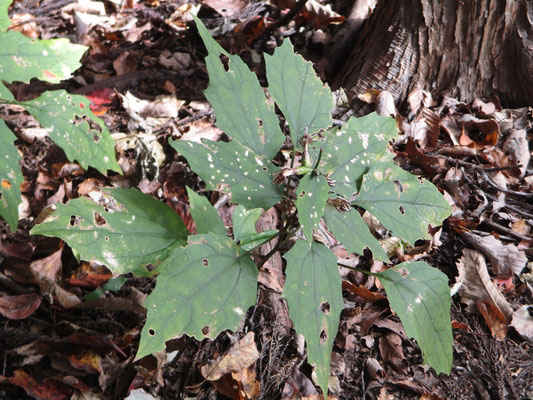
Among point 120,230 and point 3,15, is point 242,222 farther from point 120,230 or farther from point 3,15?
point 3,15

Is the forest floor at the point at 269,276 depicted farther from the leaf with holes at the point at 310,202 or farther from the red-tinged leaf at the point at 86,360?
the leaf with holes at the point at 310,202

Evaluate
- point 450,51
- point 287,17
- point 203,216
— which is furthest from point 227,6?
point 203,216

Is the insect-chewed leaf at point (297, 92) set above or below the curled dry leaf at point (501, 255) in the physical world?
above

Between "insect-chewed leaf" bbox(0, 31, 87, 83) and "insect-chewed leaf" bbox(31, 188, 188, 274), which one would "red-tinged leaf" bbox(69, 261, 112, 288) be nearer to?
"insect-chewed leaf" bbox(31, 188, 188, 274)

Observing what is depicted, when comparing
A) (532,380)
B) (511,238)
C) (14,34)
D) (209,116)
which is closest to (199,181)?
(209,116)

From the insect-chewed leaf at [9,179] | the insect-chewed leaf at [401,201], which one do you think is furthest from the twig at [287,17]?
the insect-chewed leaf at [9,179]

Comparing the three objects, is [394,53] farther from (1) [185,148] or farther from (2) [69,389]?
(2) [69,389]
